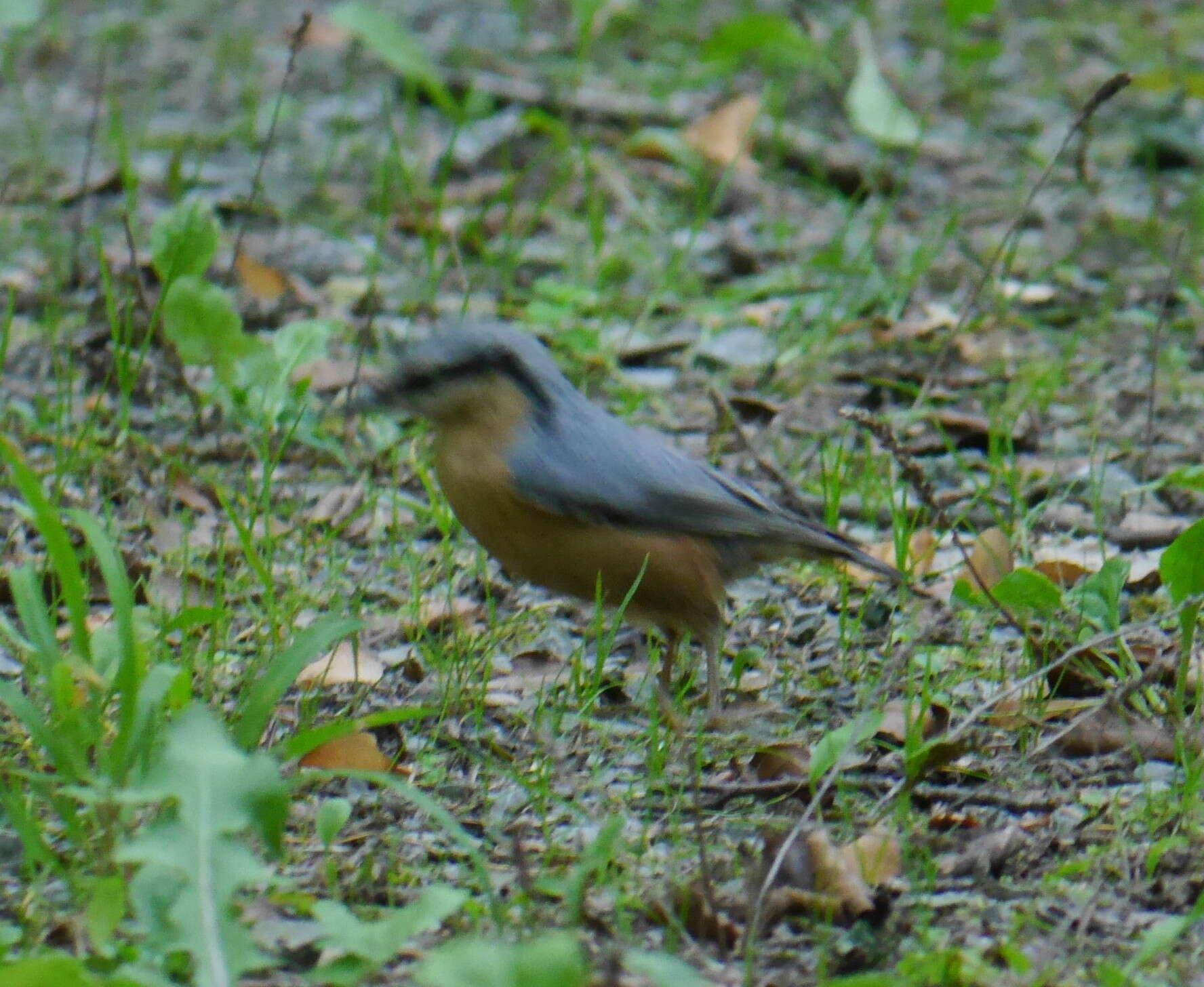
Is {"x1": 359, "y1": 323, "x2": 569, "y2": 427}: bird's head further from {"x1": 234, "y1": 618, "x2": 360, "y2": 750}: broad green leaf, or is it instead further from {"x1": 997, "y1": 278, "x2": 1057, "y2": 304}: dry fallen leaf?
{"x1": 997, "y1": 278, "x2": 1057, "y2": 304}: dry fallen leaf

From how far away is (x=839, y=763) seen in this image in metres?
3.19

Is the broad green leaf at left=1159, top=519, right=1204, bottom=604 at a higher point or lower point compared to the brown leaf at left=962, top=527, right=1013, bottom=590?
higher

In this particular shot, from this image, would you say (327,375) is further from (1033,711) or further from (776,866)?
(776,866)

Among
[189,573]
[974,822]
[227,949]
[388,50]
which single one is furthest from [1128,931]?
[388,50]

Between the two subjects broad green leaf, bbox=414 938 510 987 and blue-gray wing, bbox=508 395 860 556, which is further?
blue-gray wing, bbox=508 395 860 556

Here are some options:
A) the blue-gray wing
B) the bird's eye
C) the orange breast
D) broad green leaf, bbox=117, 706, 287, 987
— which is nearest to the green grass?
broad green leaf, bbox=117, 706, 287, 987

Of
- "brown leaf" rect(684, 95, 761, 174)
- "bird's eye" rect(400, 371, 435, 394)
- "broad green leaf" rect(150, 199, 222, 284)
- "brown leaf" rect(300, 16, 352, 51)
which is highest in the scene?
"brown leaf" rect(300, 16, 352, 51)

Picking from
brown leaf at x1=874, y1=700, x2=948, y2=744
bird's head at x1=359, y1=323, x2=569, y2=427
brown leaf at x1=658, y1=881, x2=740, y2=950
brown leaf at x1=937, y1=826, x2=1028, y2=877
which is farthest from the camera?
bird's head at x1=359, y1=323, x2=569, y2=427

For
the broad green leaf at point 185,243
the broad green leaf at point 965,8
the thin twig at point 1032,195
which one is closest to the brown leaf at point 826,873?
the thin twig at point 1032,195

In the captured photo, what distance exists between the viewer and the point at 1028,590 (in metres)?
3.86

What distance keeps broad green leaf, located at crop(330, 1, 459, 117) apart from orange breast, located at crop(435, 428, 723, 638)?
127 inches

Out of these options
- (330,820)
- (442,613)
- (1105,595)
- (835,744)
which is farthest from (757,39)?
(330,820)

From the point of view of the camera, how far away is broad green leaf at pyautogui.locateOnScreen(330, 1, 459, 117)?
698cm

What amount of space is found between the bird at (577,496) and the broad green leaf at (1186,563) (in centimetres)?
80
